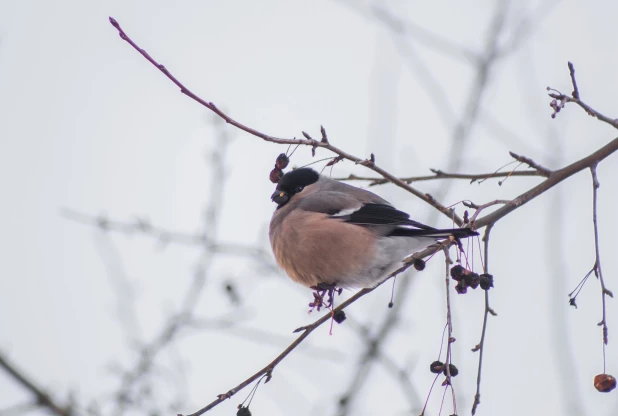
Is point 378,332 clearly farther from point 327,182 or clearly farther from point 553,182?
point 553,182

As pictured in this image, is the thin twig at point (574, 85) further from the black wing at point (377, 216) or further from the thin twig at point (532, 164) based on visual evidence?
the black wing at point (377, 216)

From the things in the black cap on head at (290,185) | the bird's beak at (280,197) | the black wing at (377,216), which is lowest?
the black wing at (377,216)

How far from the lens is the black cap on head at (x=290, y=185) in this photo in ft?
13.9

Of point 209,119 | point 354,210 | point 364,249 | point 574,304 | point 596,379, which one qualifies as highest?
point 209,119

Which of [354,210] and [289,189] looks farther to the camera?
[289,189]

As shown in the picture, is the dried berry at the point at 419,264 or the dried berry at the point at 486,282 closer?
the dried berry at the point at 486,282

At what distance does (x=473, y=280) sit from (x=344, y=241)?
108 centimetres

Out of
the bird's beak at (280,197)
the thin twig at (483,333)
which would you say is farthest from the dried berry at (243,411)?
the bird's beak at (280,197)

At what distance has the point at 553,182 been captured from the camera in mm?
2785

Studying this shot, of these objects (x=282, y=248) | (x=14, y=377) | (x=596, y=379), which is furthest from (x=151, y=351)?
(x=596, y=379)

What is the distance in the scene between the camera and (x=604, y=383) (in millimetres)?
2656

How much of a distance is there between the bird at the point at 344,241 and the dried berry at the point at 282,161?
0.67 m

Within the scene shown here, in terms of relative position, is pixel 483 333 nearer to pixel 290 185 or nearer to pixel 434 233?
pixel 434 233

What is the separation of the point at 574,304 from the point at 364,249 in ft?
3.81
